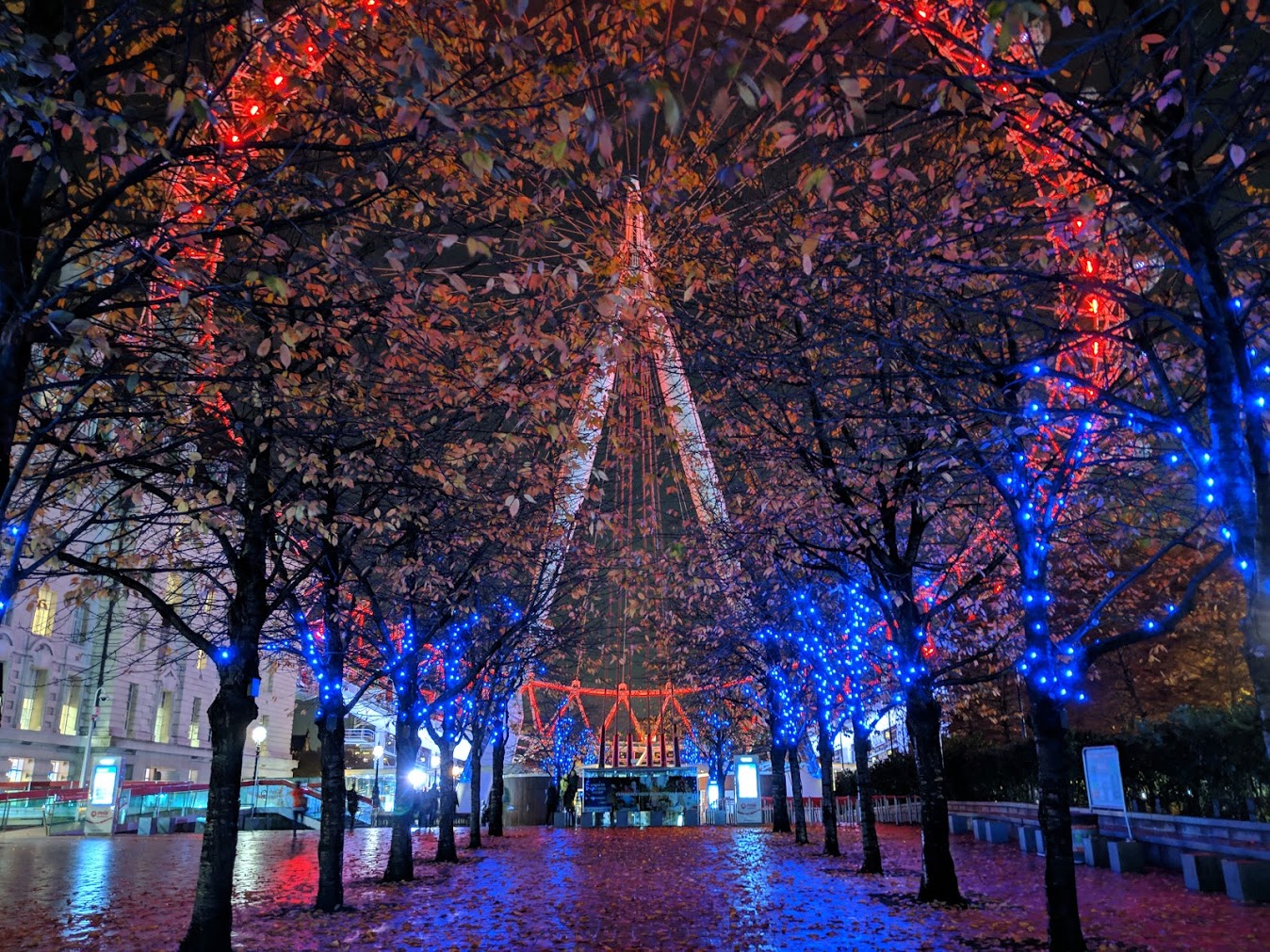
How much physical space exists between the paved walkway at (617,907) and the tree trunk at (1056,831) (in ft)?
2.94

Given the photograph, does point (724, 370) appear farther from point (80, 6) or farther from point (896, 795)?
A: point (896, 795)

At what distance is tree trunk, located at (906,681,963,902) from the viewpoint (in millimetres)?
14531

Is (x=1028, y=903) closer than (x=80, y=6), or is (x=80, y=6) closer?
(x=80, y=6)

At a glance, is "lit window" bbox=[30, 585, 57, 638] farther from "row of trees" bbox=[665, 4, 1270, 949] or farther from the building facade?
"row of trees" bbox=[665, 4, 1270, 949]

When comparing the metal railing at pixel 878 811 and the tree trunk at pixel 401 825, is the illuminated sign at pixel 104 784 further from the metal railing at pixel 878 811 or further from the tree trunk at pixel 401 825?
the metal railing at pixel 878 811

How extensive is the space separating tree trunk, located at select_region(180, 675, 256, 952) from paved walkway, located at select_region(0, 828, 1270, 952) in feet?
3.37

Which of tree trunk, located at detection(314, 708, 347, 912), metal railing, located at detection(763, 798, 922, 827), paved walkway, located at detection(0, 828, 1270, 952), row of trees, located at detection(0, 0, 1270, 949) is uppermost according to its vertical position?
row of trees, located at detection(0, 0, 1270, 949)

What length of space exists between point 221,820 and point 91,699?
136 ft

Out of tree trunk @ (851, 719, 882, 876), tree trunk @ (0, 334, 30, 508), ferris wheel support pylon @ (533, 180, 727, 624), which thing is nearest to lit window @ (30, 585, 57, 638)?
ferris wheel support pylon @ (533, 180, 727, 624)

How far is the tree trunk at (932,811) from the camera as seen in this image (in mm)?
14531

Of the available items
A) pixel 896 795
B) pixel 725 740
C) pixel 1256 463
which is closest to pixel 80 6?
pixel 1256 463

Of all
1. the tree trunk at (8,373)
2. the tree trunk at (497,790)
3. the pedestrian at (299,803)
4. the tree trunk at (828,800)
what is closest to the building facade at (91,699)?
the pedestrian at (299,803)

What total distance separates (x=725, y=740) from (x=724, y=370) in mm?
61013

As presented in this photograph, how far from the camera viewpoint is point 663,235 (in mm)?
13031
